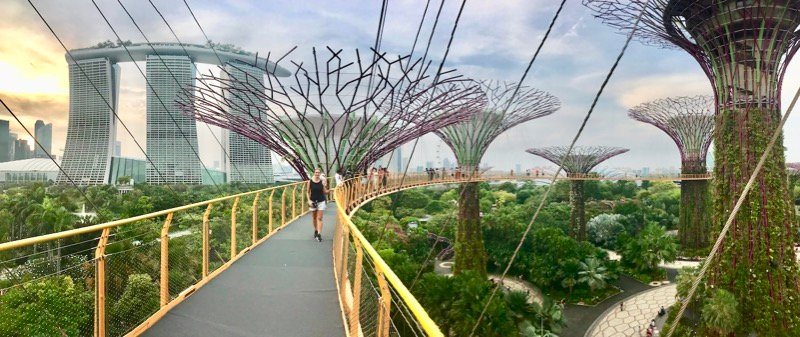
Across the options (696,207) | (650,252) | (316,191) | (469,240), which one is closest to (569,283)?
(469,240)

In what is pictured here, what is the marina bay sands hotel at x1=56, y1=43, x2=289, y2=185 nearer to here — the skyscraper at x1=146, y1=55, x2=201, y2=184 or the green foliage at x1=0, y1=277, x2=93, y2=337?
the skyscraper at x1=146, y1=55, x2=201, y2=184

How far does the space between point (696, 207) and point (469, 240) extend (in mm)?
15283

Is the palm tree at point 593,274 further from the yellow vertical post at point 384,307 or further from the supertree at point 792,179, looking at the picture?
the yellow vertical post at point 384,307

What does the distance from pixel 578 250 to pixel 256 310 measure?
964 inches

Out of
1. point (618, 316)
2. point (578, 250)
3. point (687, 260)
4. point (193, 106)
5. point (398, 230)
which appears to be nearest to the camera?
point (193, 106)

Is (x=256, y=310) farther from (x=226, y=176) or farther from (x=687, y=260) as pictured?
(x=226, y=176)

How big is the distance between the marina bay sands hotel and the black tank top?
6212cm

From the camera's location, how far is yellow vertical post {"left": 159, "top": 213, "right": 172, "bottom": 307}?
14.4 ft

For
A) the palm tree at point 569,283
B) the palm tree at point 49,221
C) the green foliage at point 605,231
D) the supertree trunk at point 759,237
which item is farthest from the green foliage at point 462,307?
the green foliage at point 605,231

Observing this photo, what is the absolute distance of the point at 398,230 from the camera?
31625 millimetres

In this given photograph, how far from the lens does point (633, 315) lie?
2009 cm

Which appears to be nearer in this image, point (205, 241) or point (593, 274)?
point (205, 241)

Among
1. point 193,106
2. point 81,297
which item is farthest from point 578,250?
point 81,297

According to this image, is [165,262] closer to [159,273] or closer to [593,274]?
[159,273]
